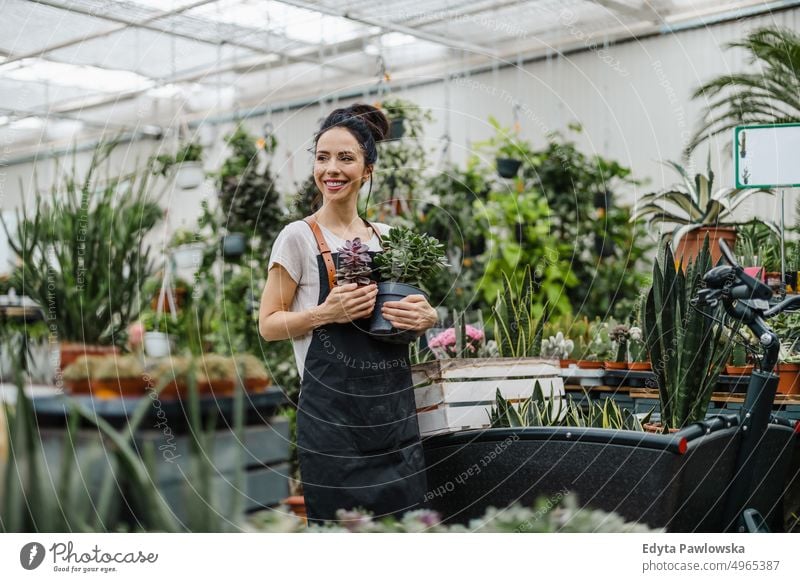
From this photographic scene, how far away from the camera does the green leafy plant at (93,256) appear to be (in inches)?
92.0

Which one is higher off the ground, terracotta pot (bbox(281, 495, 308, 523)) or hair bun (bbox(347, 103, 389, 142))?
hair bun (bbox(347, 103, 389, 142))

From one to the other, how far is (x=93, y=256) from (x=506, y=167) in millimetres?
4606

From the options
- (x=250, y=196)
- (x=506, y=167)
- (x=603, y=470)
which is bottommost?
(x=603, y=470)

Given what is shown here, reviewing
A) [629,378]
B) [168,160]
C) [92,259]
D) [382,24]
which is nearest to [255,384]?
[92,259]

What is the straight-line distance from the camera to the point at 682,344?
2.74m

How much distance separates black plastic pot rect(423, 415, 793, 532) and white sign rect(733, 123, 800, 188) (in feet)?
2.42

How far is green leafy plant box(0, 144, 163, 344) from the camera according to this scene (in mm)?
2338

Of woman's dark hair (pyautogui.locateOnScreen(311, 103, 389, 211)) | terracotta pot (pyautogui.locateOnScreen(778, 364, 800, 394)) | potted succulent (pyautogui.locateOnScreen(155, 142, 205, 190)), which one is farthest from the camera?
terracotta pot (pyautogui.locateOnScreen(778, 364, 800, 394))

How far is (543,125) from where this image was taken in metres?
7.19

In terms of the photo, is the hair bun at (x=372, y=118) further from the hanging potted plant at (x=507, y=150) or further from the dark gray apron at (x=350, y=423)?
the hanging potted plant at (x=507, y=150)

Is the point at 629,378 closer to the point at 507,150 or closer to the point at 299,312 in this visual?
the point at 299,312

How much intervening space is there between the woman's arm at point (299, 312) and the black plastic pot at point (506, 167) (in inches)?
168

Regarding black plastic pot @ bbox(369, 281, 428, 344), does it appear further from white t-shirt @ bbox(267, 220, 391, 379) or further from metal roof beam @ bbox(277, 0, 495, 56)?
metal roof beam @ bbox(277, 0, 495, 56)

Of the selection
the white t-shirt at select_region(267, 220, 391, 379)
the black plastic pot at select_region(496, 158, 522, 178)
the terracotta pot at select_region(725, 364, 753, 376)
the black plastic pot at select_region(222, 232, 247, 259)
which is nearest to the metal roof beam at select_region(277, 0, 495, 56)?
the white t-shirt at select_region(267, 220, 391, 379)
